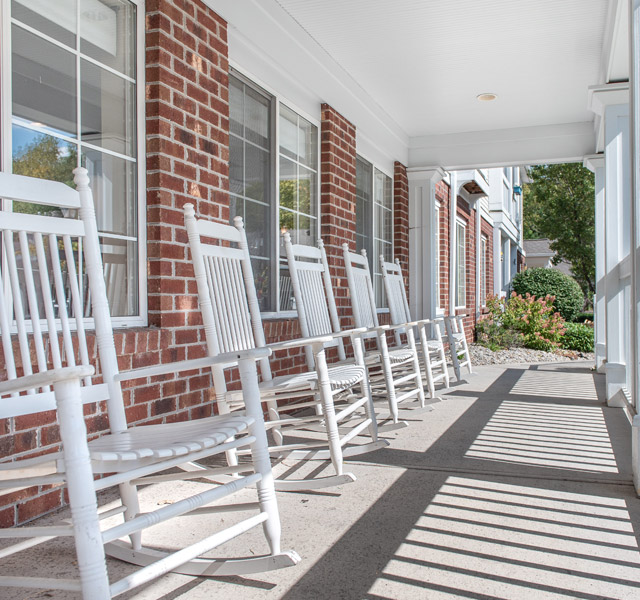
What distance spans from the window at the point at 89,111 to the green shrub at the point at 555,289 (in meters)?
10.7

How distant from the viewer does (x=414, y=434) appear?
3514 millimetres

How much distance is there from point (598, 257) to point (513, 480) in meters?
3.64

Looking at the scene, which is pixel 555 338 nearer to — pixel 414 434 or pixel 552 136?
pixel 552 136

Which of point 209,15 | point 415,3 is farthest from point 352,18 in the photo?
point 209,15

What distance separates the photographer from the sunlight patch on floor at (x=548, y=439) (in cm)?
296

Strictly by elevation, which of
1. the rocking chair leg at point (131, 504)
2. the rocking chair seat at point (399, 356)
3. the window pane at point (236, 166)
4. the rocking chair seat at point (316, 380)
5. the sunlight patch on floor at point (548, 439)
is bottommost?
the sunlight patch on floor at point (548, 439)

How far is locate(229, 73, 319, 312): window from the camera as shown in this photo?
367 cm

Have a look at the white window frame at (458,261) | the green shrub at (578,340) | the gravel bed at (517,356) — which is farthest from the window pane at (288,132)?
the green shrub at (578,340)

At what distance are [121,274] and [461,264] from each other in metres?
8.06

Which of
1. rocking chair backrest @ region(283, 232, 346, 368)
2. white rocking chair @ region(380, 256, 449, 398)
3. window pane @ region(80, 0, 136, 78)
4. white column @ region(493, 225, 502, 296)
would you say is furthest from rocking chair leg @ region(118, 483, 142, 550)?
white column @ region(493, 225, 502, 296)

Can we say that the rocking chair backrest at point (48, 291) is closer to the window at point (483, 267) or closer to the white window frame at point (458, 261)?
the white window frame at point (458, 261)

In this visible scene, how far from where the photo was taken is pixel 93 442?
169 centimetres

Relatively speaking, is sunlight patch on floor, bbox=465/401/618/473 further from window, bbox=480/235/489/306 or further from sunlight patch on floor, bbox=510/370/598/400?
window, bbox=480/235/489/306

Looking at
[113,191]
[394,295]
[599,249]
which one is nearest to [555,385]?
[599,249]
